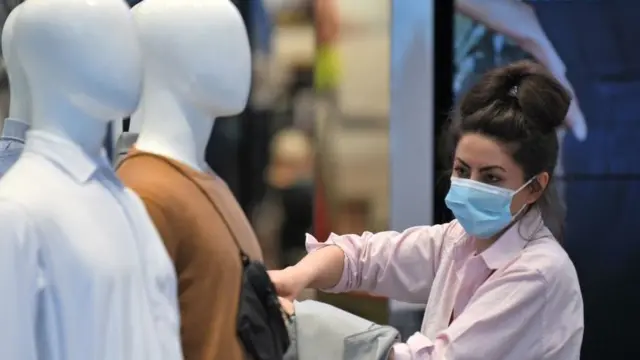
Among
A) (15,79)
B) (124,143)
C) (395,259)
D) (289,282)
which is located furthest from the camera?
(395,259)

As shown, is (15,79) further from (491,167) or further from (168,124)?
(491,167)

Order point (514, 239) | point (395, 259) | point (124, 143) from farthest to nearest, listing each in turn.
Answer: point (395, 259) → point (514, 239) → point (124, 143)

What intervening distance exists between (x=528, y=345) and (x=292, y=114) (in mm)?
1358

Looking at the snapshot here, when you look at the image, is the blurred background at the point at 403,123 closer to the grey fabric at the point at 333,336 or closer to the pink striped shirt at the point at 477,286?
the pink striped shirt at the point at 477,286

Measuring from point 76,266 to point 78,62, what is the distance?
0.70ft

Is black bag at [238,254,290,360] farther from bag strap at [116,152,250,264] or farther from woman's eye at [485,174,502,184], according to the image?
woman's eye at [485,174,502,184]

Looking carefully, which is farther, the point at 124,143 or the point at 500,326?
the point at 500,326

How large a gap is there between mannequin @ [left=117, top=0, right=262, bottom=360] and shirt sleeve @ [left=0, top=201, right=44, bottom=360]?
19cm

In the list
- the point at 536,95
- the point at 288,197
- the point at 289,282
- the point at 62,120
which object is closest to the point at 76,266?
the point at 62,120

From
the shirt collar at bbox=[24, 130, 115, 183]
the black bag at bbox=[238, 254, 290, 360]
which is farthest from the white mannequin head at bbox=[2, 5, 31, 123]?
the black bag at bbox=[238, 254, 290, 360]

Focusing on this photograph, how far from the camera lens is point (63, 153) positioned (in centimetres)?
86

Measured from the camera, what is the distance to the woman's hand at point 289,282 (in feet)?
4.07

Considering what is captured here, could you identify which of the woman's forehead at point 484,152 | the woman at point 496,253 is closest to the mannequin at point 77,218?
the woman at point 496,253

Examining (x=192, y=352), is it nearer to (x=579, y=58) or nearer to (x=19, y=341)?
(x=19, y=341)
